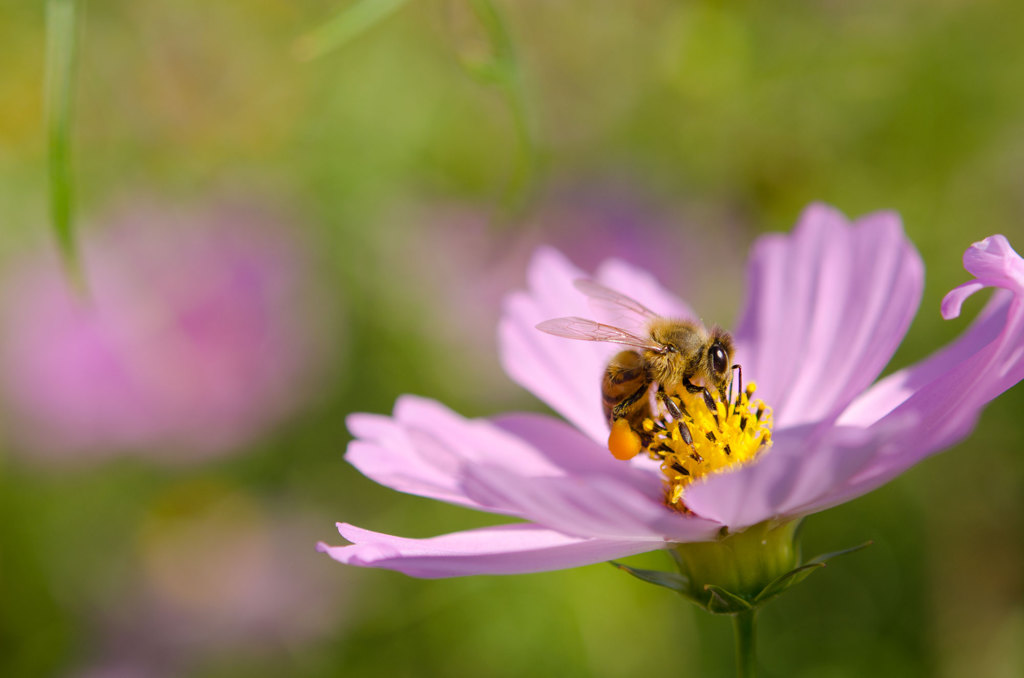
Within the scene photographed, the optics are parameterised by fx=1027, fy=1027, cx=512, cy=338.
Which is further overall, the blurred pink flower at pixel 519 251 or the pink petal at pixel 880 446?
the blurred pink flower at pixel 519 251

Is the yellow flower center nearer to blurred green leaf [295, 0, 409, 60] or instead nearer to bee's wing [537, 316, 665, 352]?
bee's wing [537, 316, 665, 352]

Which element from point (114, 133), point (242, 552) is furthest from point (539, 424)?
point (114, 133)

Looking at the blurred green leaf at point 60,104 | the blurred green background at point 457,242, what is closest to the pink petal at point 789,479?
the blurred green leaf at point 60,104

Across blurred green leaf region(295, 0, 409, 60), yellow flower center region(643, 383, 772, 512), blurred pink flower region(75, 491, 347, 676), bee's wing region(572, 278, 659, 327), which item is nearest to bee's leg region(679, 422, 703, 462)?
yellow flower center region(643, 383, 772, 512)

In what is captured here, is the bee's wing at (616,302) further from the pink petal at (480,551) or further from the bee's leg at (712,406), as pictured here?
the pink petal at (480,551)

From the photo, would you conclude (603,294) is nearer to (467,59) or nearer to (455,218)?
(467,59)

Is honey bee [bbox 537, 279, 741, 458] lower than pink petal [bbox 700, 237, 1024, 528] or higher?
higher
